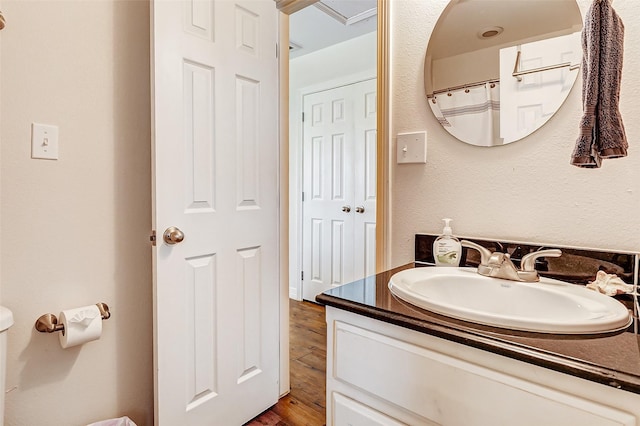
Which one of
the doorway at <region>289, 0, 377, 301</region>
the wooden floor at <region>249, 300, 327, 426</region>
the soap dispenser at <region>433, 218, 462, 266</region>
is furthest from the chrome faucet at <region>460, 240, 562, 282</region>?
the doorway at <region>289, 0, 377, 301</region>

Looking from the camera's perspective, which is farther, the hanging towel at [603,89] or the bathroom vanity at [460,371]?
the hanging towel at [603,89]

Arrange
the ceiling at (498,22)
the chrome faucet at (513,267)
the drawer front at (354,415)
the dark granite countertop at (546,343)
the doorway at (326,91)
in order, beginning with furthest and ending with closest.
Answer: the doorway at (326,91)
the ceiling at (498,22)
the chrome faucet at (513,267)
the drawer front at (354,415)
the dark granite countertop at (546,343)

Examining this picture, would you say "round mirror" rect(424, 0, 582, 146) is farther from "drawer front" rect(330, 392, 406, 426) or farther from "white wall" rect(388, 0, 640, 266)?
"drawer front" rect(330, 392, 406, 426)

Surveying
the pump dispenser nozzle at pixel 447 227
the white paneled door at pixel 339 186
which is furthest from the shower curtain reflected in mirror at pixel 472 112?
the white paneled door at pixel 339 186

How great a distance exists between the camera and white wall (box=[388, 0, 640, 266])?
0.93 m

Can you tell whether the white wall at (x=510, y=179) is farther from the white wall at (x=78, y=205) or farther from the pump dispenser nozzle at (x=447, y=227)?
the white wall at (x=78, y=205)

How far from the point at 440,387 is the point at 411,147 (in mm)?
848

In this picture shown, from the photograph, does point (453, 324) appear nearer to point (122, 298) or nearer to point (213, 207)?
point (213, 207)

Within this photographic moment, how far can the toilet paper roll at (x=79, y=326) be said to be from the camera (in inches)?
42.8

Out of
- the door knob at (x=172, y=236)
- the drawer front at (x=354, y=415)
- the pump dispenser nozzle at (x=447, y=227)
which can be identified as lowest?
the drawer front at (x=354, y=415)

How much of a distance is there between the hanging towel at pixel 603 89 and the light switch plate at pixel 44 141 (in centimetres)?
146

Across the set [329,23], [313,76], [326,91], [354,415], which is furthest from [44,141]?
[313,76]

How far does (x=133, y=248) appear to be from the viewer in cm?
132

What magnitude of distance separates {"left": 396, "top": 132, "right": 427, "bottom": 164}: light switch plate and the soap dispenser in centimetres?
28
